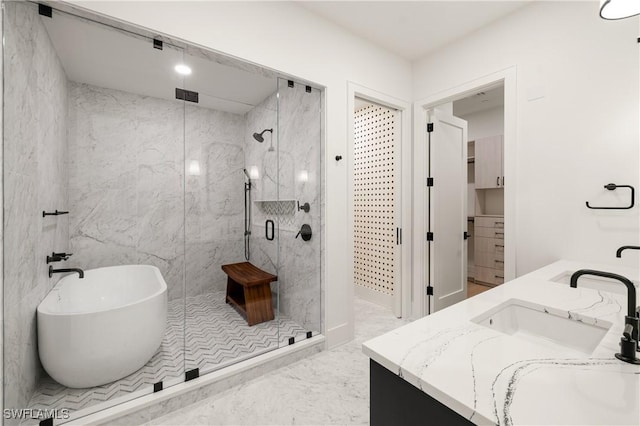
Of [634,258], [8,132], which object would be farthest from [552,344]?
[8,132]

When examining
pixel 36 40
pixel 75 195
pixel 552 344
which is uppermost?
pixel 36 40

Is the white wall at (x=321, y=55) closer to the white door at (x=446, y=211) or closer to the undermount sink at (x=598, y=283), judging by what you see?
the white door at (x=446, y=211)

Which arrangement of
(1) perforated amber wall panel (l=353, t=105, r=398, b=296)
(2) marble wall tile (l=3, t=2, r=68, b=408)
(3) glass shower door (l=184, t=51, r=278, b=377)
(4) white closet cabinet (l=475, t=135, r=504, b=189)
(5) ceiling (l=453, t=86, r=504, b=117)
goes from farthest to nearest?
(4) white closet cabinet (l=475, t=135, r=504, b=189) < (5) ceiling (l=453, t=86, r=504, b=117) < (1) perforated amber wall panel (l=353, t=105, r=398, b=296) < (3) glass shower door (l=184, t=51, r=278, b=377) < (2) marble wall tile (l=3, t=2, r=68, b=408)

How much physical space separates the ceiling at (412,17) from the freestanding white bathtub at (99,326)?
262cm

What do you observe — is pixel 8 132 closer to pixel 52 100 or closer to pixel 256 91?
pixel 52 100

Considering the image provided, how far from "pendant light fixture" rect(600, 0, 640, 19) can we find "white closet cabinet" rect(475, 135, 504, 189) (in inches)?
144

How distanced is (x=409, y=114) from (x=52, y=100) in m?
3.13

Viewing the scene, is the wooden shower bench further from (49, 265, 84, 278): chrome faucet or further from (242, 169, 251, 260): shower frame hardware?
(49, 265, 84, 278): chrome faucet

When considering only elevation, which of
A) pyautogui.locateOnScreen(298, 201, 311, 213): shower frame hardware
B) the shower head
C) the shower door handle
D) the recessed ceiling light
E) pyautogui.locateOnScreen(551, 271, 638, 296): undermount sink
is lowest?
pyautogui.locateOnScreen(551, 271, 638, 296): undermount sink

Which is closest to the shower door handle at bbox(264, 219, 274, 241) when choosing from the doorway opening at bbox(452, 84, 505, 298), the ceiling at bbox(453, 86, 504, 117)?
the doorway opening at bbox(452, 84, 505, 298)

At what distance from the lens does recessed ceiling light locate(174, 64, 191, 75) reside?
197 centimetres

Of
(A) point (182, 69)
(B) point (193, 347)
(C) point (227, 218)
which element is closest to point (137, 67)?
(A) point (182, 69)

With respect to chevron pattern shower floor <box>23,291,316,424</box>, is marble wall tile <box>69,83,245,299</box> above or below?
above

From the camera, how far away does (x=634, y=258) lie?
1927 mm
